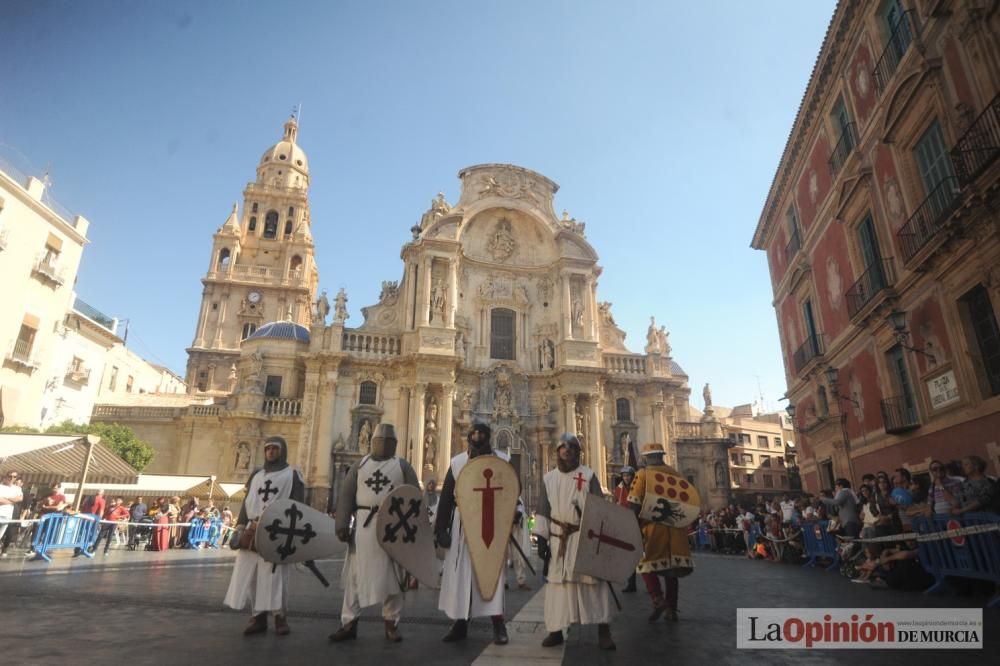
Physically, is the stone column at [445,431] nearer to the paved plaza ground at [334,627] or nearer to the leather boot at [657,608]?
the paved plaza ground at [334,627]

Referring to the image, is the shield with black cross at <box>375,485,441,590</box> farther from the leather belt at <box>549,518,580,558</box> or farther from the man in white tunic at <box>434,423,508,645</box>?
the leather belt at <box>549,518,580,558</box>

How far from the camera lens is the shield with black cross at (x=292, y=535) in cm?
511

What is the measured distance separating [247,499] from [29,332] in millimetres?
23714

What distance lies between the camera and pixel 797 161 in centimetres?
1930

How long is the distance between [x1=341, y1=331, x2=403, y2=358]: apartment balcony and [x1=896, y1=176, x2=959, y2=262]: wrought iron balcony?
828 inches

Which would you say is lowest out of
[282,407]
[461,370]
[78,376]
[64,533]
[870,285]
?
[64,533]

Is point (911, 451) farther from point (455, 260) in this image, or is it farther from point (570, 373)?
point (455, 260)

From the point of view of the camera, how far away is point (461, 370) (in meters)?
28.0

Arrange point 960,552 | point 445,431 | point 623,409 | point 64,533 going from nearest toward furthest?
point 960,552 → point 64,533 → point 445,431 → point 623,409

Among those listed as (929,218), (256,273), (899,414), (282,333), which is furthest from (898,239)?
(256,273)

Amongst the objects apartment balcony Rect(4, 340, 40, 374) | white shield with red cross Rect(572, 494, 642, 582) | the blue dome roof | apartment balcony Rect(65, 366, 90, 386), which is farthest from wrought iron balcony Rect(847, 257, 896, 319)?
apartment balcony Rect(65, 366, 90, 386)

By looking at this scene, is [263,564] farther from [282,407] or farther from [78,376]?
[78,376]

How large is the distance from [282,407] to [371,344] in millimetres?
5168

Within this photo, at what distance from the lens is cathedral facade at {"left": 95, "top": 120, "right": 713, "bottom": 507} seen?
26484 mm
